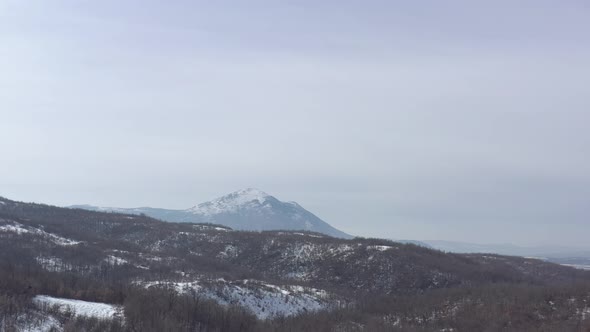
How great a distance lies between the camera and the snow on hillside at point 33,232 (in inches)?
4892

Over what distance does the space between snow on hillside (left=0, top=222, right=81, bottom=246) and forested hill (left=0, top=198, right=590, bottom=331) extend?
17.2 inches

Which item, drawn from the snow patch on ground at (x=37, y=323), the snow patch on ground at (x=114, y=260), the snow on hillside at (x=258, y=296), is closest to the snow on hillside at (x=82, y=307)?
the snow patch on ground at (x=37, y=323)

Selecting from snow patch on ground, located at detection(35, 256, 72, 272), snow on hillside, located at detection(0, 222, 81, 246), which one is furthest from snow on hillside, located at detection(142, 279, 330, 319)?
snow on hillside, located at detection(0, 222, 81, 246)

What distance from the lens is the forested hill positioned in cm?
5484

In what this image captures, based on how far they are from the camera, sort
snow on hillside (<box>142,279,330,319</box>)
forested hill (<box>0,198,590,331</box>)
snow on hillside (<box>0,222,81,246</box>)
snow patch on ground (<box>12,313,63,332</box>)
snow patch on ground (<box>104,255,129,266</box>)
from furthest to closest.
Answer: snow on hillside (<box>0,222,81,246</box>), snow patch on ground (<box>104,255,129,266</box>), snow on hillside (<box>142,279,330,319</box>), forested hill (<box>0,198,590,331</box>), snow patch on ground (<box>12,313,63,332</box>)

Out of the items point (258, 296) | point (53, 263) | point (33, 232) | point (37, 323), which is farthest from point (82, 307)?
point (33, 232)

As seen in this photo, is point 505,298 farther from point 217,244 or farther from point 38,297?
point 217,244

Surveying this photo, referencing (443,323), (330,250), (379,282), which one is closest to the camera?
(443,323)

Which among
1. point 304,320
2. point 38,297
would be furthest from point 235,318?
point 38,297

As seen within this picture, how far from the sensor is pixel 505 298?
82000mm

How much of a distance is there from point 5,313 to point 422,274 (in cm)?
9781

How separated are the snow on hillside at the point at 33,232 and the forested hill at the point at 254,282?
44 centimetres

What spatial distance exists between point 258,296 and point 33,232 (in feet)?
226

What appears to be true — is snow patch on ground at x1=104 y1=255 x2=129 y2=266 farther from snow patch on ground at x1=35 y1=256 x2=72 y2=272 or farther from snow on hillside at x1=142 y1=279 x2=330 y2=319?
snow on hillside at x1=142 y1=279 x2=330 y2=319
